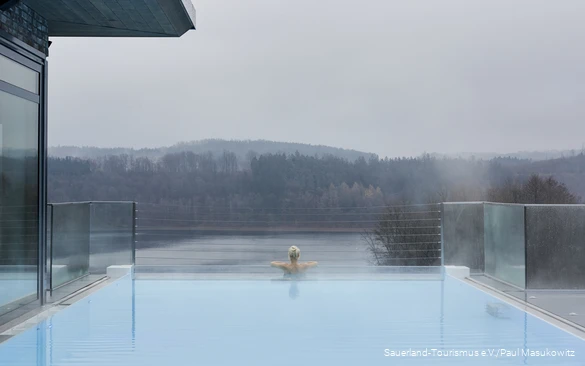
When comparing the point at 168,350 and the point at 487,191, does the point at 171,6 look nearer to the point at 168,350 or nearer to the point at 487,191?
the point at 168,350

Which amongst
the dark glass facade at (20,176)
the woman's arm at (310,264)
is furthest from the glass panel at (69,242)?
the woman's arm at (310,264)

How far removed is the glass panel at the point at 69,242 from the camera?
5.15 m

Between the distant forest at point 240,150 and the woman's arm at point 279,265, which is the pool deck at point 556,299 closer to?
the woman's arm at point 279,265

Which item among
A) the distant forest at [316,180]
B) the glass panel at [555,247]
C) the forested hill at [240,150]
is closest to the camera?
the glass panel at [555,247]

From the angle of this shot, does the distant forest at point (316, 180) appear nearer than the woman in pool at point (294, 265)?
No

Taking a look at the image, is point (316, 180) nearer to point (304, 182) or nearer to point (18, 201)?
point (304, 182)

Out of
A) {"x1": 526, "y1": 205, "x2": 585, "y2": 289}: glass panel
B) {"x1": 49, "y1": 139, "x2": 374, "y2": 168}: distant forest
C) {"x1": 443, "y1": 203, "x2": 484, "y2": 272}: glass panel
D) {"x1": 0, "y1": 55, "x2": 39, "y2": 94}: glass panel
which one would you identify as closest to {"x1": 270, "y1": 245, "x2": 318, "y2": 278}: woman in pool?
{"x1": 443, "y1": 203, "x2": 484, "y2": 272}: glass panel

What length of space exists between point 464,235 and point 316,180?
1393cm

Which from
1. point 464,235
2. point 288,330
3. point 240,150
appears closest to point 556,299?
point 464,235

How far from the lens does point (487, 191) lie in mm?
19781

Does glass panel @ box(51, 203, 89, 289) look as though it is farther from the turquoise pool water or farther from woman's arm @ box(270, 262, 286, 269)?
woman's arm @ box(270, 262, 286, 269)

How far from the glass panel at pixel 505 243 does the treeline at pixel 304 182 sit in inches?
525

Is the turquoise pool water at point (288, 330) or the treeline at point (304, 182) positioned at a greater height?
the treeline at point (304, 182)

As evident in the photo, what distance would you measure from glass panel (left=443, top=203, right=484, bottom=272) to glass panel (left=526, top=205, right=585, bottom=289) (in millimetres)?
944
